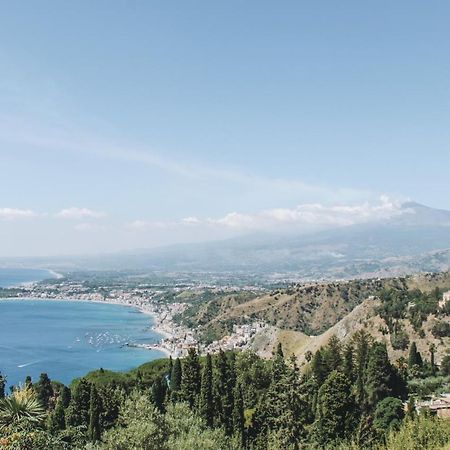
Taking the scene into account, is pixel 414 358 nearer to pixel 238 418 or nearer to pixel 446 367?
pixel 446 367

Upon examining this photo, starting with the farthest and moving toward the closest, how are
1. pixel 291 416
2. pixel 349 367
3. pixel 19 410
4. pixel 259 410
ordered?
pixel 349 367
pixel 259 410
pixel 291 416
pixel 19 410

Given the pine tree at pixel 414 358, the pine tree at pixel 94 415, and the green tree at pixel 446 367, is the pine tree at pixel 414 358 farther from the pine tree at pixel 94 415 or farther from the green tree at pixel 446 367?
the pine tree at pixel 94 415

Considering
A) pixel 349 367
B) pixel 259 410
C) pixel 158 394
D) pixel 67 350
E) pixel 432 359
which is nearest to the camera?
pixel 259 410

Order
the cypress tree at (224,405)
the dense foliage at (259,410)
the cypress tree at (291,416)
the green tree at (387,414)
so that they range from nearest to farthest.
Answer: the dense foliage at (259,410)
the cypress tree at (291,416)
the green tree at (387,414)
the cypress tree at (224,405)

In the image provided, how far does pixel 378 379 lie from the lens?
53250mm

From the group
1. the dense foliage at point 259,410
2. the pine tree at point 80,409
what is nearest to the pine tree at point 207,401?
the dense foliage at point 259,410

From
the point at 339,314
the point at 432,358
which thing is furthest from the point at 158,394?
the point at 339,314

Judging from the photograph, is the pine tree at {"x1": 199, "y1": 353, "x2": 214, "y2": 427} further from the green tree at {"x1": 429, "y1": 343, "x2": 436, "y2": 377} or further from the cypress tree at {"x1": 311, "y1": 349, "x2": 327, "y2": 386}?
the green tree at {"x1": 429, "y1": 343, "x2": 436, "y2": 377}

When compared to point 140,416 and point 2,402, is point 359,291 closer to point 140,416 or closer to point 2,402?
point 140,416

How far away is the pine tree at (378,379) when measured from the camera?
172 ft

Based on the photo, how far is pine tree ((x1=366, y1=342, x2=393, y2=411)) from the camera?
172 feet

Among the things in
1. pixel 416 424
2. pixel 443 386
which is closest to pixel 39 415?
pixel 416 424

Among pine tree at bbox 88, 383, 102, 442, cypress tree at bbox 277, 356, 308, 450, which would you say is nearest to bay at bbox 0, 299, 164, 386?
pine tree at bbox 88, 383, 102, 442

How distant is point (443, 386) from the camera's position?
56.7 m
